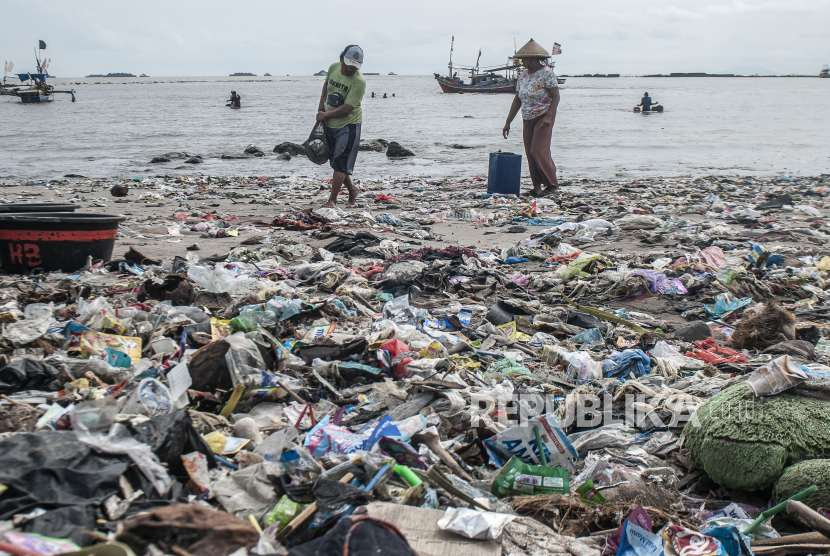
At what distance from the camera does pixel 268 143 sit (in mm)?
19016

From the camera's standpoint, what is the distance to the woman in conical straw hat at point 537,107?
844 cm

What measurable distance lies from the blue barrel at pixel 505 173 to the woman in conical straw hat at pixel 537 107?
0.32 meters

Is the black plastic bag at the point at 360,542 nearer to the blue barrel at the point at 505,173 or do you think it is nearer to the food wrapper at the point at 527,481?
the food wrapper at the point at 527,481

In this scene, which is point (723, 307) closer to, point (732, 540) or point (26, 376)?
point (732, 540)

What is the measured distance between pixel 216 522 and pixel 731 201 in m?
8.84

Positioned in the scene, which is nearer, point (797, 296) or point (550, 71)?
point (797, 296)

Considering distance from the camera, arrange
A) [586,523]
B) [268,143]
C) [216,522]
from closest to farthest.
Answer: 1. [216,522]
2. [586,523]
3. [268,143]

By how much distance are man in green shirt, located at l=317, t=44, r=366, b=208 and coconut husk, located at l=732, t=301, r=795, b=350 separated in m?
4.82

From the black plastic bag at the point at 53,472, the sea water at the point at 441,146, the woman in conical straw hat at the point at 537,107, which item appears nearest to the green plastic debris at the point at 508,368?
the black plastic bag at the point at 53,472

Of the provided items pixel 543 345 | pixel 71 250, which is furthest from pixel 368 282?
pixel 71 250

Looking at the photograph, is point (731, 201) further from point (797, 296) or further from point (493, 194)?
point (797, 296)

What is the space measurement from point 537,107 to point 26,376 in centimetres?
768

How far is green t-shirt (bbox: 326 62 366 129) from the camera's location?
7082 mm

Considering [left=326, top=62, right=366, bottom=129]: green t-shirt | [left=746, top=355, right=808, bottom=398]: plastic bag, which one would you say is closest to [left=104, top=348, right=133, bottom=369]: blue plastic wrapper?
[left=746, top=355, right=808, bottom=398]: plastic bag
